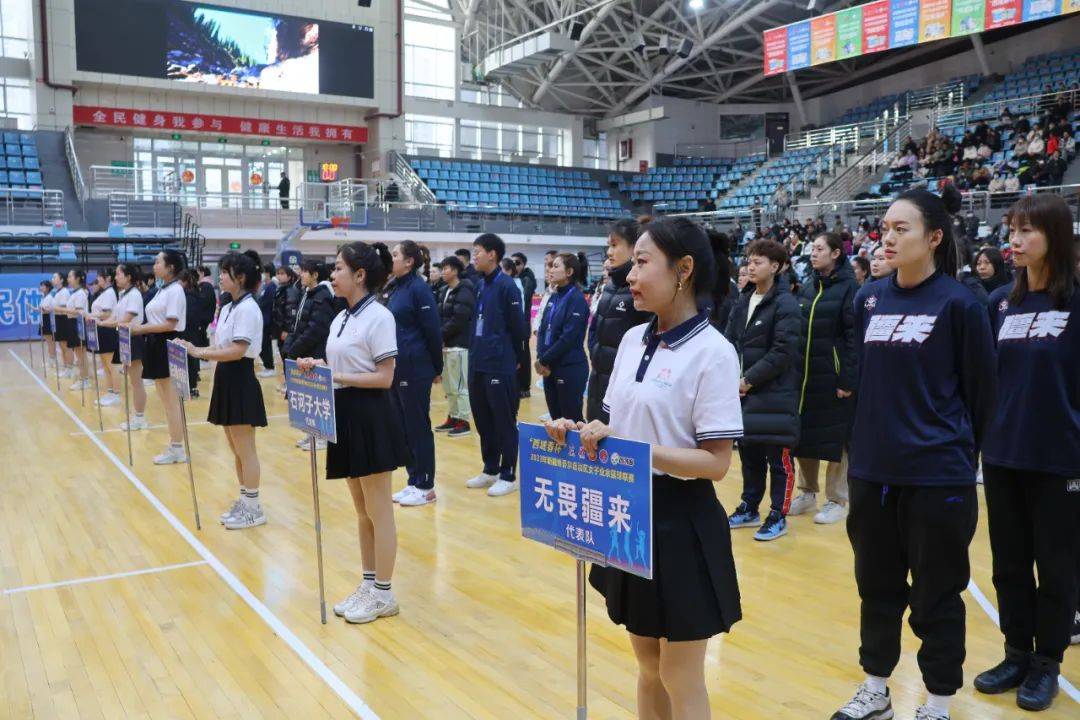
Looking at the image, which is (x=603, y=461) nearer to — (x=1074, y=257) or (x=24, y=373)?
(x=1074, y=257)

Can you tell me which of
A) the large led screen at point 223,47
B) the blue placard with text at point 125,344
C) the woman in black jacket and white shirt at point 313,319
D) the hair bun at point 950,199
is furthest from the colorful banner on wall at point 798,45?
the hair bun at point 950,199

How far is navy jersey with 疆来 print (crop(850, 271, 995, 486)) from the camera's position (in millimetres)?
2439

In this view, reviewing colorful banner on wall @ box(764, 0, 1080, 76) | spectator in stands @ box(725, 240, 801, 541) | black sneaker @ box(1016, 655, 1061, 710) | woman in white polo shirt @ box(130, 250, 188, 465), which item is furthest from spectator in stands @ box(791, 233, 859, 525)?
colorful banner on wall @ box(764, 0, 1080, 76)

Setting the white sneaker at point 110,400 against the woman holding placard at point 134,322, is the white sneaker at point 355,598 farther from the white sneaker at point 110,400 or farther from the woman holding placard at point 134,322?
the white sneaker at point 110,400

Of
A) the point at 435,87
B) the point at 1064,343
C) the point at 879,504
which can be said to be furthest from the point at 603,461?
the point at 435,87

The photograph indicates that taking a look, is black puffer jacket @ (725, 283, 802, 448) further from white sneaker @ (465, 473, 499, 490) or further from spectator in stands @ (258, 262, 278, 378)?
spectator in stands @ (258, 262, 278, 378)

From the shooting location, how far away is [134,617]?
3828 mm

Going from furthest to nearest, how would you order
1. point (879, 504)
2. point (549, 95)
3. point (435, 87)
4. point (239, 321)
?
point (549, 95) < point (435, 87) < point (239, 321) < point (879, 504)

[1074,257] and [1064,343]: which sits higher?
[1074,257]

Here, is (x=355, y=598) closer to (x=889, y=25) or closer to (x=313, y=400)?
(x=313, y=400)

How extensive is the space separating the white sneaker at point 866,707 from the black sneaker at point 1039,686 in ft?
1.64

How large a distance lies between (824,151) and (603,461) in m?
23.8

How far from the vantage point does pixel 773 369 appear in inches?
178

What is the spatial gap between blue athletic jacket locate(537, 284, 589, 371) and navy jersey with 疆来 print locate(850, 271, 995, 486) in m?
A: 2.98
